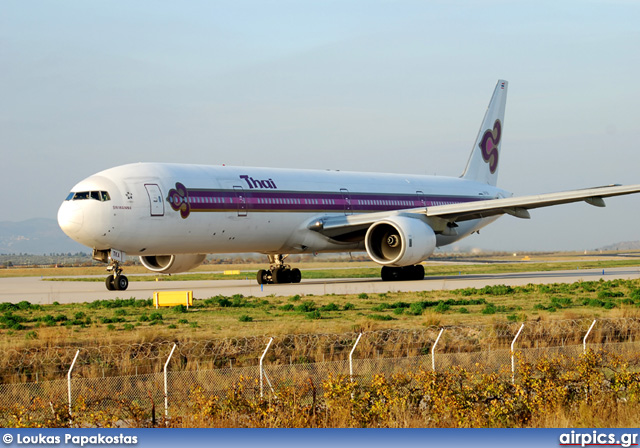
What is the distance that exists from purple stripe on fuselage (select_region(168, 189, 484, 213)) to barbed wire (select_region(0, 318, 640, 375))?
15.0 meters

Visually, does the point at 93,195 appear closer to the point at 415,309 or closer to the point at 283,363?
the point at 415,309

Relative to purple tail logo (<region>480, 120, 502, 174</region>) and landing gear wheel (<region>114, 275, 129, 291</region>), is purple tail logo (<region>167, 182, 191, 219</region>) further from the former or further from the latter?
purple tail logo (<region>480, 120, 502, 174</region>)

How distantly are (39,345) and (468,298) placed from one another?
15643 mm

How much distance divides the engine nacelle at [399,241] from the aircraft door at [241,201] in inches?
211

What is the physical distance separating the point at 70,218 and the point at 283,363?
16.8m

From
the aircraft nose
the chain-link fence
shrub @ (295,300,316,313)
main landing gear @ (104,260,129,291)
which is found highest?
the aircraft nose

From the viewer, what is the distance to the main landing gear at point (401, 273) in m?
39.4

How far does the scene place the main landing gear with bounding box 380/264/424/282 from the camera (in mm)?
39406

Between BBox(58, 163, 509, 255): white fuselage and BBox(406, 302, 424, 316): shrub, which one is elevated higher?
BBox(58, 163, 509, 255): white fuselage

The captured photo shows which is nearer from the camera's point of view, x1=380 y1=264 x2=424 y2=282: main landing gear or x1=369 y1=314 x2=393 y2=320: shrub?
x1=369 y1=314 x2=393 y2=320: shrub

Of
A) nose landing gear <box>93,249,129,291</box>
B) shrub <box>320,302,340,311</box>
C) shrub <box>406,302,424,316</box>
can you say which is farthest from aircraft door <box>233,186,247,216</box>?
shrub <box>406,302,424,316</box>

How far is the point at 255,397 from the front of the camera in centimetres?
1166

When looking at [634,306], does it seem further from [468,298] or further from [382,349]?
[382,349]

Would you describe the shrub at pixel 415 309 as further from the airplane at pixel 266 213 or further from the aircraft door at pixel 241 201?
the aircraft door at pixel 241 201
